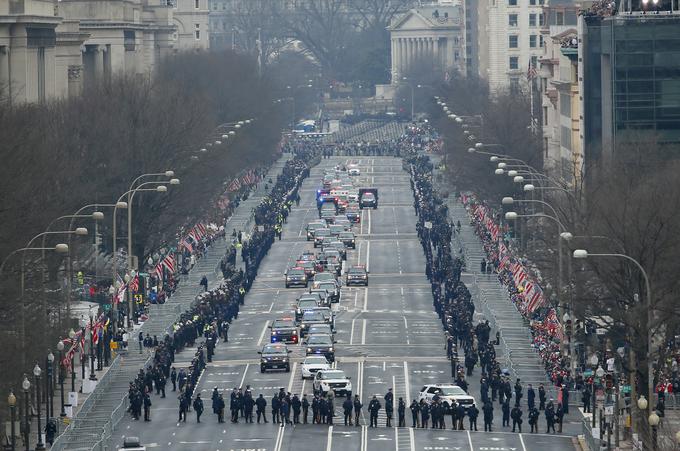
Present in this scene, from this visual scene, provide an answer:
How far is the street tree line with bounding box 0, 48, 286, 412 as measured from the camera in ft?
252

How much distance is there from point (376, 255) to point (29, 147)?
48978 mm

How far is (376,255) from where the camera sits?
137 m

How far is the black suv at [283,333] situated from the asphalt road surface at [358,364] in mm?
814

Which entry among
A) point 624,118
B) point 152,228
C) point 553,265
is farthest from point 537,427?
point 152,228

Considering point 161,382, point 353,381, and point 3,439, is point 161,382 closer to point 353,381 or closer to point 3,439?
point 353,381

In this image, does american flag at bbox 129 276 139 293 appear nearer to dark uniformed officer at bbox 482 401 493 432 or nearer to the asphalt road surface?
the asphalt road surface

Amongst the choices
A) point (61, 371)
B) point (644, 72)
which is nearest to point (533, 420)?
point (61, 371)

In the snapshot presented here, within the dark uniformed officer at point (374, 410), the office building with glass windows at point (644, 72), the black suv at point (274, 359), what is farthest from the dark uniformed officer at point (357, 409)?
the office building with glass windows at point (644, 72)

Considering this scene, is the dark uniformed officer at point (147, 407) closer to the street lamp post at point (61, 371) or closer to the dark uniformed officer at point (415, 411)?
the street lamp post at point (61, 371)

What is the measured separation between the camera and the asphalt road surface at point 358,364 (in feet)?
238

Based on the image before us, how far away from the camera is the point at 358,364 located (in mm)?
A: 91375

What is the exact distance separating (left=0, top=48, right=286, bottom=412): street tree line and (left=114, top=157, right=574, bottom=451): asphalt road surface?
5154 millimetres

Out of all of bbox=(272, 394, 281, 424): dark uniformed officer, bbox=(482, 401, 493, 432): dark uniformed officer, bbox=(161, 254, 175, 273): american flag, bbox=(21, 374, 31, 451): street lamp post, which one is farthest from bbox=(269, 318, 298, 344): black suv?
bbox=(21, 374, 31, 451): street lamp post

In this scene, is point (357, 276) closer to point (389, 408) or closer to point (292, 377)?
point (292, 377)
